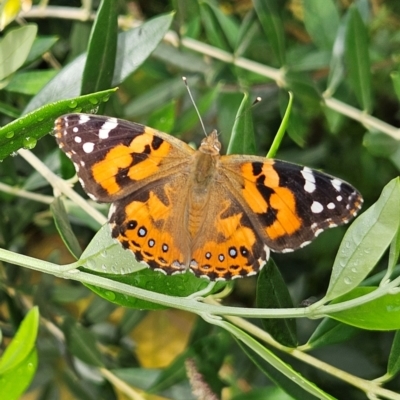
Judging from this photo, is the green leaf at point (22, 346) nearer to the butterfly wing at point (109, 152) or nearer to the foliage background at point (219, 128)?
the butterfly wing at point (109, 152)

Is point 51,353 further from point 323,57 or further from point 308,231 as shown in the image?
point 323,57

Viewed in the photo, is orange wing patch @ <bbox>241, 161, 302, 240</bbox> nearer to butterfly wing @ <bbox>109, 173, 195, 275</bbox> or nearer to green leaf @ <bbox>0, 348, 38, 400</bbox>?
butterfly wing @ <bbox>109, 173, 195, 275</bbox>

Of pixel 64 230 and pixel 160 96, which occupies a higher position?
pixel 160 96

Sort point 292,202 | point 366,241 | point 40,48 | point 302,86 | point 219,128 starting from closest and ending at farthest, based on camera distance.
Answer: point 366,241, point 292,202, point 40,48, point 302,86, point 219,128

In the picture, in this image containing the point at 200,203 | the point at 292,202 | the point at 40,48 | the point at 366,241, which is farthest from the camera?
the point at 40,48

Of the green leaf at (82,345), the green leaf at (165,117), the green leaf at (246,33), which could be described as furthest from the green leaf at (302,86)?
the green leaf at (82,345)

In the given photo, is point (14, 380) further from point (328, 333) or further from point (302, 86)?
point (302, 86)

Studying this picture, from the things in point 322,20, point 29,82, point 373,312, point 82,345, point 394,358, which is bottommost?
point 82,345

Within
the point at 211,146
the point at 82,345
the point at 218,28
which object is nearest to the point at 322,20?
the point at 218,28

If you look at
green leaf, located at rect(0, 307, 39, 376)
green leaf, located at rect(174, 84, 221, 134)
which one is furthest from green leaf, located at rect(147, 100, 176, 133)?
green leaf, located at rect(0, 307, 39, 376)

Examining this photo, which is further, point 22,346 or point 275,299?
point 275,299
